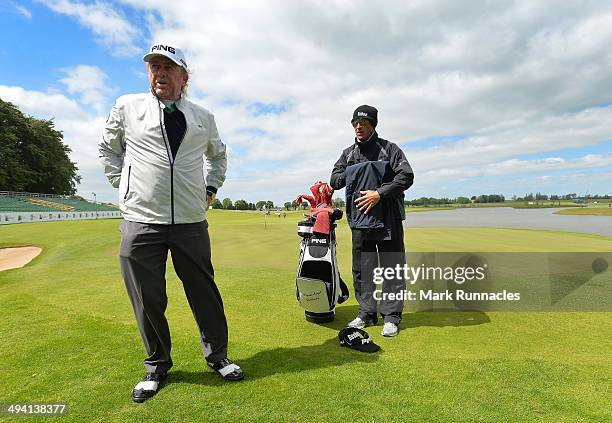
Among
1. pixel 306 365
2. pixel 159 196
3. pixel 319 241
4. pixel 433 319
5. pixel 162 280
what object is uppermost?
pixel 159 196

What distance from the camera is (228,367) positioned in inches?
110

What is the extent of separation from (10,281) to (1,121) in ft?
176

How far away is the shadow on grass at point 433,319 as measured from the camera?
4.15 m

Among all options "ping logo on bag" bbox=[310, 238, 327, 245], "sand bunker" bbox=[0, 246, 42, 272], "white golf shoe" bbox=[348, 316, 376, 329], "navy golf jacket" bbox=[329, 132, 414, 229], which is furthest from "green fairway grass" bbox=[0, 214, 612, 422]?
"sand bunker" bbox=[0, 246, 42, 272]

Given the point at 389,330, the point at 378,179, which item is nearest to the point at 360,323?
the point at 389,330

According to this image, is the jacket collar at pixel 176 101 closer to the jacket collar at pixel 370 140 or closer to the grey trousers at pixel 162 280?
the grey trousers at pixel 162 280

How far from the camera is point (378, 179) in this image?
13.7 ft

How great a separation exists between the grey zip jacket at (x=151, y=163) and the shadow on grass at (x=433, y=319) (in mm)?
2297

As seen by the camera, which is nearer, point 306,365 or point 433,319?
point 306,365

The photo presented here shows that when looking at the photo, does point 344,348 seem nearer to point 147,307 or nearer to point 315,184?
point 147,307

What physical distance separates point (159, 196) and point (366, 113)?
2.52 metres

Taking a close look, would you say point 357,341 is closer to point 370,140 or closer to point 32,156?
point 370,140

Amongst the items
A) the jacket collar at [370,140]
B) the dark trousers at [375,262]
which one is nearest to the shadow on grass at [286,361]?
the dark trousers at [375,262]

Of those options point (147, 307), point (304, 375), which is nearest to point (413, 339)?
point (304, 375)
